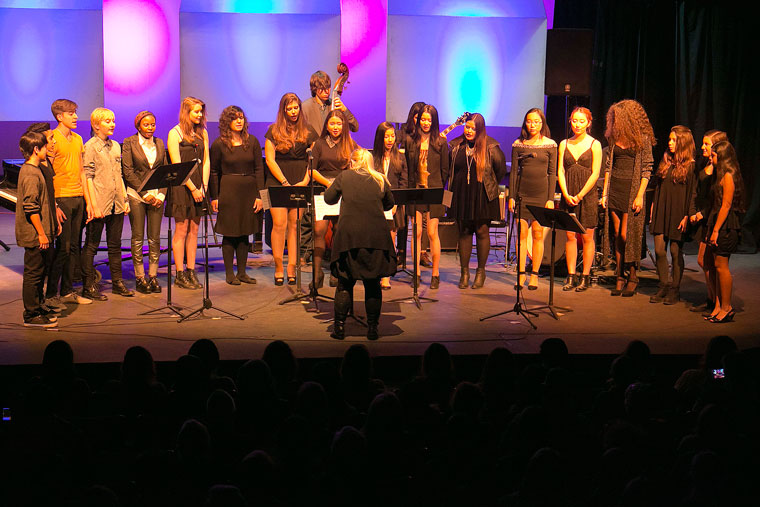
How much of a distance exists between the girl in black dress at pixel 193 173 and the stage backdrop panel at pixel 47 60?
5754mm

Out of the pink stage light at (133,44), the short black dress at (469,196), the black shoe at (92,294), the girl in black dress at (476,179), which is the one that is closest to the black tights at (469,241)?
the girl in black dress at (476,179)

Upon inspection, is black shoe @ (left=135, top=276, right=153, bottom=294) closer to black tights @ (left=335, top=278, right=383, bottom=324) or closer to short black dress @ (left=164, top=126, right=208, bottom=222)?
short black dress @ (left=164, top=126, right=208, bottom=222)

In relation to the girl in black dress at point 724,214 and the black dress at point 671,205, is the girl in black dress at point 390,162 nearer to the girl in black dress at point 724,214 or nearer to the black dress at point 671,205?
the black dress at point 671,205

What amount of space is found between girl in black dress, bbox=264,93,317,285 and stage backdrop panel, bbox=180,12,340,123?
481 centimetres

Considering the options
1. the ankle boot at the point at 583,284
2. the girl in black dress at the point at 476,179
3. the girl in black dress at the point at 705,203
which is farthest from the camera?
the ankle boot at the point at 583,284

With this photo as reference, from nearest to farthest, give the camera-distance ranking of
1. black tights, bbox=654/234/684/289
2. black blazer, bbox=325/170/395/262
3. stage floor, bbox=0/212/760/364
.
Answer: stage floor, bbox=0/212/760/364, black blazer, bbox=325/170/395/262, black tights, bbox=654/234/684/289

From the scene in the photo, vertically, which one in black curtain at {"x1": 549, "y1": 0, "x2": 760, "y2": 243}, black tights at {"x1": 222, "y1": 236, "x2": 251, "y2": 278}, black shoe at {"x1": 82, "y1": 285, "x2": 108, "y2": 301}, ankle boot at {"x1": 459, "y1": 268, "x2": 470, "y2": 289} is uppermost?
black curtain at {"x1": 549, "y1": 0, "x2": 760, "y2": 243}

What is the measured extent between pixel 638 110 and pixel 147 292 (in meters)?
4.85

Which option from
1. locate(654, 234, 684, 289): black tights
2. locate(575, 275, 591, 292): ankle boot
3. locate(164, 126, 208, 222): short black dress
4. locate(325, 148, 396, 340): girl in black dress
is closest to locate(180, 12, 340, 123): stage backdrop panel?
locate(164, 126, 208, 222): short black dress

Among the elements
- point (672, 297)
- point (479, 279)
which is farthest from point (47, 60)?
point (672, 297)

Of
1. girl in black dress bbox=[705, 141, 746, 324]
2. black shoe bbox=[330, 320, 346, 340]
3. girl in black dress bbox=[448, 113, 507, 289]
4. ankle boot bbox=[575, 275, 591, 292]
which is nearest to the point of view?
black shoe bbox=[330, 320, 346, 340]

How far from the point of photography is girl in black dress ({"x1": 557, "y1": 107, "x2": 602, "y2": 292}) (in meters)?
7.52

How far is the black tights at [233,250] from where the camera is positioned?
7.80 meters

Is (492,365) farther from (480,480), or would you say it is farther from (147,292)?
(147,292)
